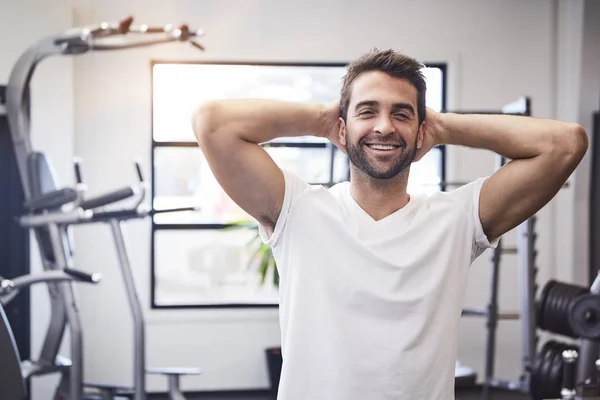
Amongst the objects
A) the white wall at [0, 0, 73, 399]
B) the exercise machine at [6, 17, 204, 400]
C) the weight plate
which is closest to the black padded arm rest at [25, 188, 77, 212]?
the exercise machine at [6, 17, 204, 400]

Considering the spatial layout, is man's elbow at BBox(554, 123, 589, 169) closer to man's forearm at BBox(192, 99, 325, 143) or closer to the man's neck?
the man's neck

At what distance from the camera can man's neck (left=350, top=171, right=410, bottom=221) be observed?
1.43 meters

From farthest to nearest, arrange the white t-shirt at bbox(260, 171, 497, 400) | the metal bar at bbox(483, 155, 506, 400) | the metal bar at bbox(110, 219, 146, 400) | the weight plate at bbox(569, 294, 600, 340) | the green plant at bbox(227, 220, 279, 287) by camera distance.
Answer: the green plant at bbox(227, 220, 279, 287), the metal bar at bbox(483, 155, 506, 400), the metal bar at bbox(110, 219, 146, 400), the weight plate at bbox(569, 294, 600, 340), the white t-shirt at bbox(260, 171, 497, 400)

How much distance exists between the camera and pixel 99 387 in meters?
3.66

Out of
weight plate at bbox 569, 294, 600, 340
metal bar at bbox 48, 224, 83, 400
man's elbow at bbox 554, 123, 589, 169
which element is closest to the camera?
man's elbow at bbox 554, 123, 589, 169

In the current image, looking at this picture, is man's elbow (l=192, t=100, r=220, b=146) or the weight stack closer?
man's elbow (l=192, t=100, r=220, b=146)

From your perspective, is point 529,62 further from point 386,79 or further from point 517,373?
point 386,79

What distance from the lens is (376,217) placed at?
4.74ft

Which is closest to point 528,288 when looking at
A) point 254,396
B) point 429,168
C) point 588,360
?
point 588,360

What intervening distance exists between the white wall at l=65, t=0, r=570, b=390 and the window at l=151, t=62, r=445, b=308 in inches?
3.5

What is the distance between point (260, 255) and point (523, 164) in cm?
319

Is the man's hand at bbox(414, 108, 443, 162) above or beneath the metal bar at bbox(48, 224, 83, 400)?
above

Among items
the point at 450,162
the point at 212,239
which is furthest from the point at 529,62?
the point at 212,239

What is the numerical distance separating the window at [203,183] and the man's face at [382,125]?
126 inches
